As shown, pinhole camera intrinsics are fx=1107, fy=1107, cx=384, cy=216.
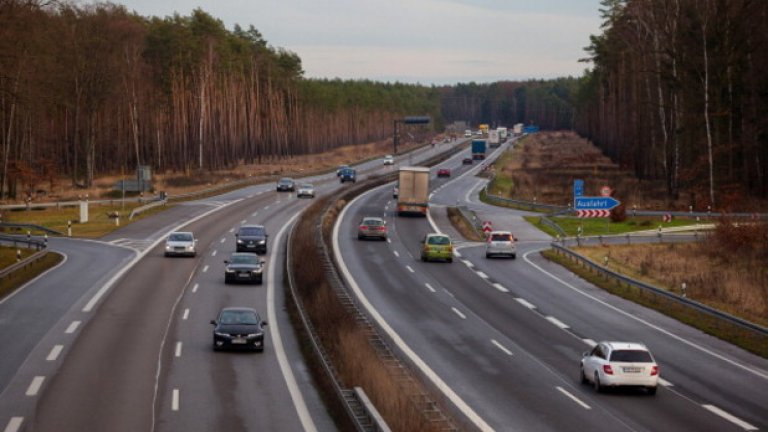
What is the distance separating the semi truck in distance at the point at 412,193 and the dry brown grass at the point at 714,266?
19.2m

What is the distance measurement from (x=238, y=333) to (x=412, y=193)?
167ft

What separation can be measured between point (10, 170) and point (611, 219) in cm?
5175

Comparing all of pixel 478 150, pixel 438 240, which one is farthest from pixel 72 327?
pixel 478 150

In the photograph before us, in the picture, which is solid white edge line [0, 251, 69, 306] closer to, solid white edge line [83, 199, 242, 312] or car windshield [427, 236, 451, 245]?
solid white edge line [83, 199, 242, 312]

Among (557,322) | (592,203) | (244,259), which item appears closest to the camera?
(557,322)

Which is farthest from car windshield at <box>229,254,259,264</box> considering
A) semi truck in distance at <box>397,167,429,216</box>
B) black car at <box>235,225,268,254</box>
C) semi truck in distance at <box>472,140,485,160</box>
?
semi truck in distance at <box>472,140,485,160</box>

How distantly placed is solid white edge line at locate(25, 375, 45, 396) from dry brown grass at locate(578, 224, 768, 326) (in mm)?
23844

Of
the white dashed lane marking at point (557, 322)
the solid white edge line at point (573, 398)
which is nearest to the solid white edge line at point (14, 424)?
the solid white edge line at point (573, 398)

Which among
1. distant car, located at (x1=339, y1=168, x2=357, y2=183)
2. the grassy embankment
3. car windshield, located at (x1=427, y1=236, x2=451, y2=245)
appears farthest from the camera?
distant car, located at (x1=339, y1=168, x2=357, y2=183)

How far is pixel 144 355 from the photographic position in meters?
30.3

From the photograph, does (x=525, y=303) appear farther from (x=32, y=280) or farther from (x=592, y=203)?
(x=32, y=280)

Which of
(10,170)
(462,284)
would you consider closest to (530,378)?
(462,284)

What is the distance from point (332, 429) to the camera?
22.1 meters

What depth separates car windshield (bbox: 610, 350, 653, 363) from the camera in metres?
25.9
